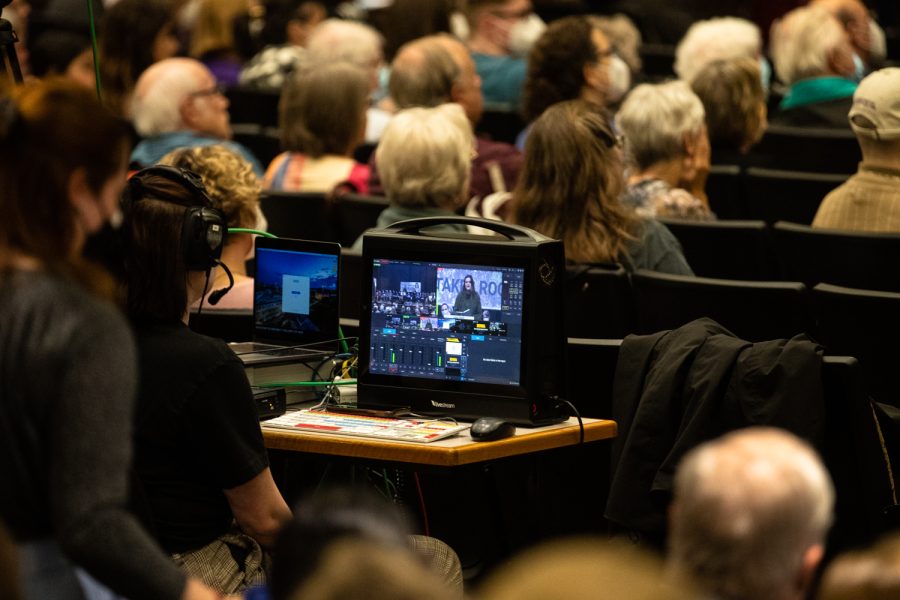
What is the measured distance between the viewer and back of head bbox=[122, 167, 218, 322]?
119 inches

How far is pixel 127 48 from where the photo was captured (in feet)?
24.7

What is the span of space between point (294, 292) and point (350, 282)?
3.44ft

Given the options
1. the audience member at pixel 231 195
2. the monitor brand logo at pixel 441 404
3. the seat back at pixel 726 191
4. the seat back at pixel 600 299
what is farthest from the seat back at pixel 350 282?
the seat back at pixel 726 191

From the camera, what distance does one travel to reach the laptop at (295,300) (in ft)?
12.2

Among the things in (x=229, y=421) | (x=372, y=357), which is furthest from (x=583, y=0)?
(x=229, y=421)

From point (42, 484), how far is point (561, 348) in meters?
1.66

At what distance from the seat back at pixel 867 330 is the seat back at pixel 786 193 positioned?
6.06ft

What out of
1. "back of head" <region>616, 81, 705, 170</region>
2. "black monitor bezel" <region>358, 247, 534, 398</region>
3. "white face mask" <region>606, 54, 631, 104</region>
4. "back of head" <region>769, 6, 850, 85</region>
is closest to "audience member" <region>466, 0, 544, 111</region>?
"white face mask" <region>606, 54, 631, 104</region>

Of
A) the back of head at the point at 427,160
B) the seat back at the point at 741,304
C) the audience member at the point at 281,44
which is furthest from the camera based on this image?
the audience member at the point at 281,44

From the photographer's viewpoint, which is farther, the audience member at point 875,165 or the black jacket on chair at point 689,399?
the audience member at point 875,165

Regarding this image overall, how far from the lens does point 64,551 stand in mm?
2113

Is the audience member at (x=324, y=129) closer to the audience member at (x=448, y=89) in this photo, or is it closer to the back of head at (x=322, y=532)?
the audience member at (x=448, y=89)

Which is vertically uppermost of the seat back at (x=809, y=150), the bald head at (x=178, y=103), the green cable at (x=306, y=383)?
the bald head at (x=178, y=103)

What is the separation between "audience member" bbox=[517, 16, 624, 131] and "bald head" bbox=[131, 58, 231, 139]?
1.30m
